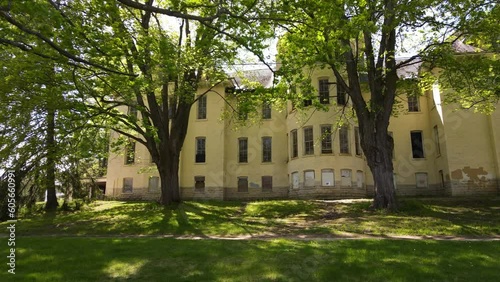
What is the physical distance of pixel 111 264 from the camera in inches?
307

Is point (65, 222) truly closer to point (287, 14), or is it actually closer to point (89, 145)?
point (89, 145)

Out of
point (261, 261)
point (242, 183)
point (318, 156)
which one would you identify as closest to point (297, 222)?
point (261, 261)

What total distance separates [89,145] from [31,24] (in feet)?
28.1

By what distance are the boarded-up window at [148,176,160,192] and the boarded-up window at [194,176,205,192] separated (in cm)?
307

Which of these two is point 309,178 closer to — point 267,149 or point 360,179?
point 360,179

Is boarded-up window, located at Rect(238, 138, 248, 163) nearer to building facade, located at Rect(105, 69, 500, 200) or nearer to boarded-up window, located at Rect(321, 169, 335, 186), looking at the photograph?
building facade, located at Rect(105, 69, 500, 200)

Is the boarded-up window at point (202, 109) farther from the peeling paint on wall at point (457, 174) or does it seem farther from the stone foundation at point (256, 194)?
the peeling paint on wall at point (457, 174)

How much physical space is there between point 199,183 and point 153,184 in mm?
3745

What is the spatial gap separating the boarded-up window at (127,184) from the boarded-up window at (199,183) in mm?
5283

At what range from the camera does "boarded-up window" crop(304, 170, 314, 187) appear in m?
26.0

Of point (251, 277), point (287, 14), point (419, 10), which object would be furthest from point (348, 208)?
point (251, 277)

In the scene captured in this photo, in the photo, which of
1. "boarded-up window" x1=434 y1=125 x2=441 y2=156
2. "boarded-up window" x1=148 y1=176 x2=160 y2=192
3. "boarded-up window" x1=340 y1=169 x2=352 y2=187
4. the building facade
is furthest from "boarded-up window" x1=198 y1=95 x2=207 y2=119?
"boarded-up window" x1=434 y1=125 x2=441 y2=156

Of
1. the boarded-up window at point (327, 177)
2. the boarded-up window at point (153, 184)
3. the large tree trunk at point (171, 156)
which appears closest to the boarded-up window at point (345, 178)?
the boarded-up window at point (327, 177)

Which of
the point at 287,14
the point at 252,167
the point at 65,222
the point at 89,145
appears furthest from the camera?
the point at 252,167
